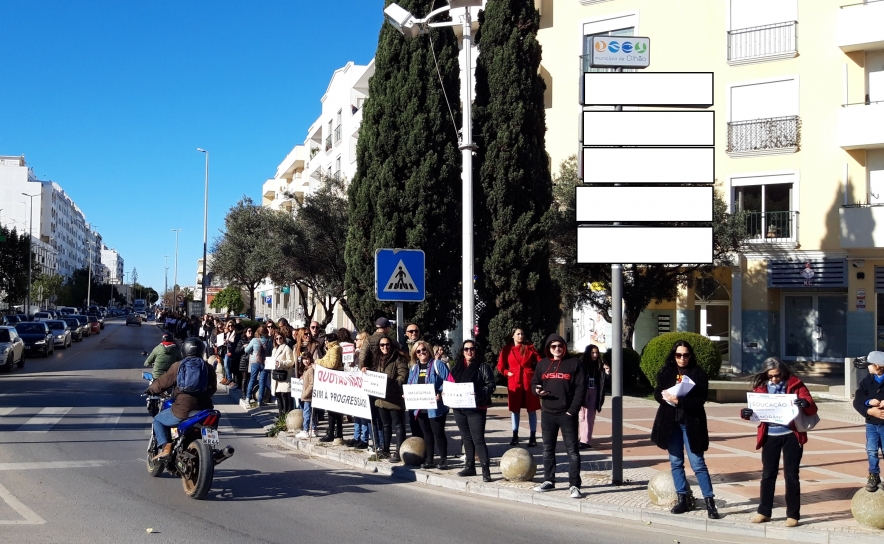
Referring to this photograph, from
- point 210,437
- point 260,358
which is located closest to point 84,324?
point 260,358

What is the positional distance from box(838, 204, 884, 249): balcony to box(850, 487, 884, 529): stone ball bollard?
19875 mm

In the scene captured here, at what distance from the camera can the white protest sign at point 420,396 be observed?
10.3 m

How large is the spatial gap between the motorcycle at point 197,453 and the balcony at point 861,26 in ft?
79.3

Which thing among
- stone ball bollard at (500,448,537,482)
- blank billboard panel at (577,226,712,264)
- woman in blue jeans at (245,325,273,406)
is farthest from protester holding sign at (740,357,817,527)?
woman in blue jeans at (245,325,273,406)

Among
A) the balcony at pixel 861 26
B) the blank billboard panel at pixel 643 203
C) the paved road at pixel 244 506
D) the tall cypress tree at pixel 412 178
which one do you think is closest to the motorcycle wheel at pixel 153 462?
the paved road at pixel 244 506

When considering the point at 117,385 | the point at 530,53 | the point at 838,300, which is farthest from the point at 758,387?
the point at 838,300

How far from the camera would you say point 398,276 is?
38.8 feet

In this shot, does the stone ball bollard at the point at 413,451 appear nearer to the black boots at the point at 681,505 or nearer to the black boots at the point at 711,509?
the black boots at the point at 681,505

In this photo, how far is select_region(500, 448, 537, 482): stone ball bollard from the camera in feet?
32.0

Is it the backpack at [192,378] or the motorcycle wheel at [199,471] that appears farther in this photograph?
the backpack at [192,378]

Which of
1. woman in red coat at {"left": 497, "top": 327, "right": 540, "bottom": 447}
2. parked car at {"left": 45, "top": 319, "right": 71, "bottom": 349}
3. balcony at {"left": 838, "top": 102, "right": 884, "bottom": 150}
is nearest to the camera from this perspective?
woman in red coat at {"left": 497, "top": 327, "right": 540, "bottom": 447}

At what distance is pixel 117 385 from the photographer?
23.0 m

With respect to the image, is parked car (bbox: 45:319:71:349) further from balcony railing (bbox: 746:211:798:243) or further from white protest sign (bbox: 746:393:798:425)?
white protest sign (bbox: 746:393:798:425)

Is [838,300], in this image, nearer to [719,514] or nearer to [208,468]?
[719,514]
